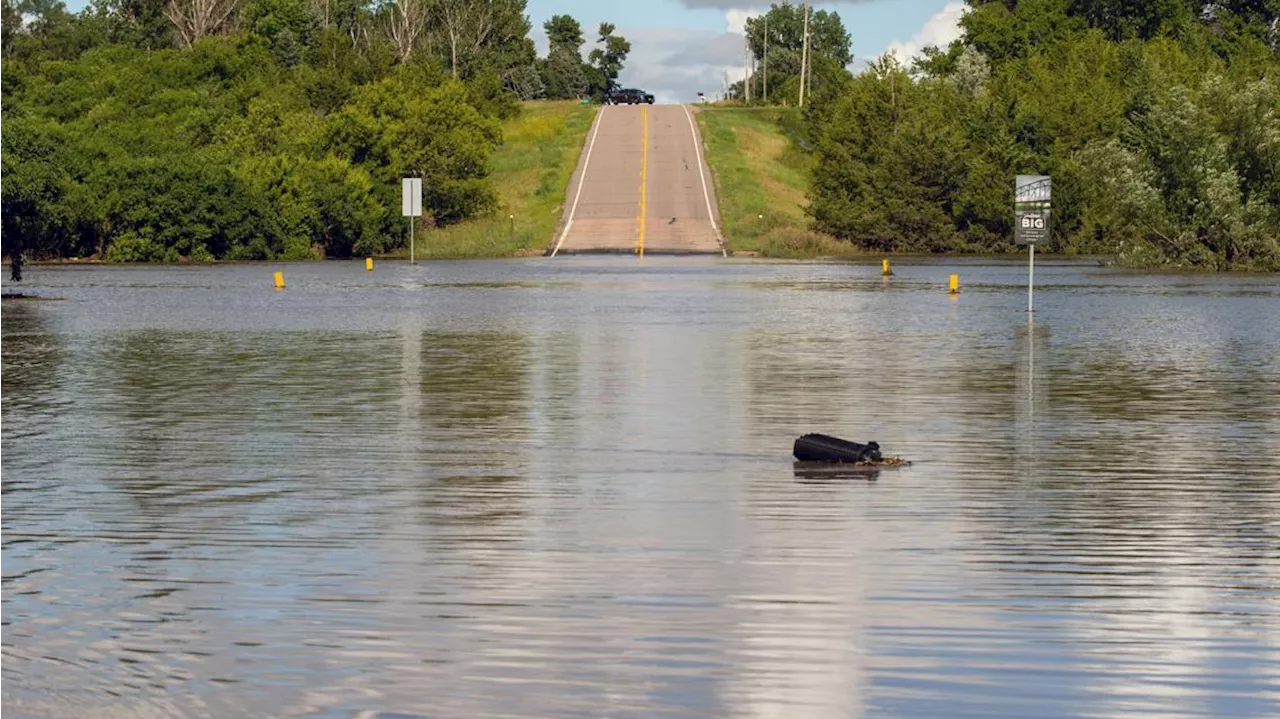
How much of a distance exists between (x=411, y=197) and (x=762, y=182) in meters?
31.8

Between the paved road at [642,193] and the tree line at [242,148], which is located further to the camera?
the paved road at [642,193]

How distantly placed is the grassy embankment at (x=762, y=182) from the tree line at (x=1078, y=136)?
7.40ft

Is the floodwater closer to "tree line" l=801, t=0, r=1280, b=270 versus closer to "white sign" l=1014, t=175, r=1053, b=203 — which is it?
"white sign" l=1014, t=175, r=1053, b=203

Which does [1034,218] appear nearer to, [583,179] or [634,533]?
[634,533]

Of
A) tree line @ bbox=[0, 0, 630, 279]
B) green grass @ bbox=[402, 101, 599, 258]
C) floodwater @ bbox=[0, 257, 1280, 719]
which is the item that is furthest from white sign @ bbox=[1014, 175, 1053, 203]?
green grass @ bbox=[402, 101, 599, 258]

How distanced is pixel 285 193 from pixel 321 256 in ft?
13.6

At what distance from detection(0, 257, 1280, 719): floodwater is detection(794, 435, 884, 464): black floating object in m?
0.42

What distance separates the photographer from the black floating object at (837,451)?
1939cm

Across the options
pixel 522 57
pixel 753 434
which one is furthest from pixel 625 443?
pixel 522 57

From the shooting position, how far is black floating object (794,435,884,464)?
1939 cm

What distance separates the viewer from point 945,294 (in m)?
60.9

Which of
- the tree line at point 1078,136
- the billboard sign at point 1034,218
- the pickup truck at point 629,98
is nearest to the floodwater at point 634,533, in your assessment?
the billboard sign at point 1034,218

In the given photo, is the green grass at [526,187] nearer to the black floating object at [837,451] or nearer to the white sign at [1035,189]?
the white sign at [1035,189]

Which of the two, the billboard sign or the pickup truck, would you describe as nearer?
the billboard sign
